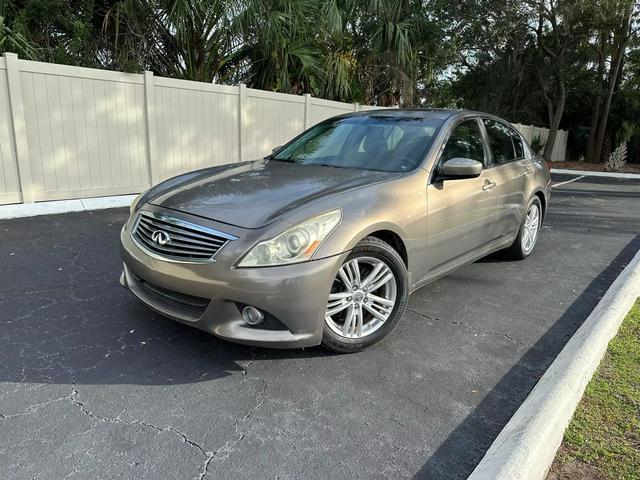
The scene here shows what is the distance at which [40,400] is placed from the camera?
98.7 inches

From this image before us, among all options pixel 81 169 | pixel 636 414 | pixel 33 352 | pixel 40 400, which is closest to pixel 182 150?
pixel 81 169

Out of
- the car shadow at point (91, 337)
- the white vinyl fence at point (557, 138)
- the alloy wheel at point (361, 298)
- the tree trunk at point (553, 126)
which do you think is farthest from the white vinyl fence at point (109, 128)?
the tree trunk at point (553, 126)

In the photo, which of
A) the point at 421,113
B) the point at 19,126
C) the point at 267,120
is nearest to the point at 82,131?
the point at 19,126

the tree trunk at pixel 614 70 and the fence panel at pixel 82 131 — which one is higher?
the tree trunk at pixel 614 70

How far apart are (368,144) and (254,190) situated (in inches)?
49.7

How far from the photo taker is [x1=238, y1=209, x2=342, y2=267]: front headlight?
265cm

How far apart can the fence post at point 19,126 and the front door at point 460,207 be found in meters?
5.79

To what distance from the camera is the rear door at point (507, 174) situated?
4512mm

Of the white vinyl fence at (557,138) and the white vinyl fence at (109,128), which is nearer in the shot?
the white vinyl fence at (109,128)

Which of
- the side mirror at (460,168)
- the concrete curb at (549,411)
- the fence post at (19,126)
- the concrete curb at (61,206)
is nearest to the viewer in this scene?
the concrete curb at (549,411)

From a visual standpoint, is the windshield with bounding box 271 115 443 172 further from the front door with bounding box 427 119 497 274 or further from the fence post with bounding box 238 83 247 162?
the fence post with bounding box 238 83 247 162

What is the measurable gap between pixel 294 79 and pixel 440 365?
10.1m

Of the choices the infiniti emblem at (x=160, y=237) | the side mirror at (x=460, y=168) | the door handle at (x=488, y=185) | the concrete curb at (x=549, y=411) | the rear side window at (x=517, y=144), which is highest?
the rear side window at (x=517, y=144)

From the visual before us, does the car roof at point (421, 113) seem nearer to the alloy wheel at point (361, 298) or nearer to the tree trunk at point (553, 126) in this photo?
the alloy wheel at point (361, 298)
